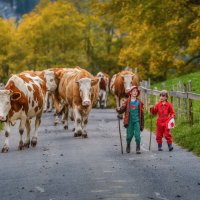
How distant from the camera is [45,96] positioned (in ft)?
75.1

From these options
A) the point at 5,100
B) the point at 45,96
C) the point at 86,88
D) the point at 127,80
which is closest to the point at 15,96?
the point at 5,100

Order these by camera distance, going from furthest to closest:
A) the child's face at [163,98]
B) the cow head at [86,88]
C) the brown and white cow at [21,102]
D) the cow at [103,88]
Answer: the cow at [103,88]
the cow head at [86,88]
the brown and white cow at [21,102]
the child's face at [163,98]

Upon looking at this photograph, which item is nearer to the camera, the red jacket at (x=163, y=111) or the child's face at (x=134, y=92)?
the child's face at (x=134, y=92)

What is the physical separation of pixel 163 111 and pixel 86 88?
5.46 meters

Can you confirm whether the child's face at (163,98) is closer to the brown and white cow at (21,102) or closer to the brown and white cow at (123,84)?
the brown and white cow at (21,102)

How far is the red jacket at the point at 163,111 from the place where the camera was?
18797mm

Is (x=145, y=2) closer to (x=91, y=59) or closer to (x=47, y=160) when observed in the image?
(x=47, y=160)

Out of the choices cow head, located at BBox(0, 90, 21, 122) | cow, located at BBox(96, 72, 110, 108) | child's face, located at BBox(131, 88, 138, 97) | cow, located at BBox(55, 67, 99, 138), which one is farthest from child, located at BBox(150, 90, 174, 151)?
cow, located at BBox(96, 72, 110, 108)

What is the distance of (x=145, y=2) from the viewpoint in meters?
28.1

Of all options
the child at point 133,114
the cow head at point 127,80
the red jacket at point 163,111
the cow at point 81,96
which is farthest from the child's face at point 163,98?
the cow head at point 127,80

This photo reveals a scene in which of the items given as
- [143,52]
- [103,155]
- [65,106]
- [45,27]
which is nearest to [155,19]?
[65,106]

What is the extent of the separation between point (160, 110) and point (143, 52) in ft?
144

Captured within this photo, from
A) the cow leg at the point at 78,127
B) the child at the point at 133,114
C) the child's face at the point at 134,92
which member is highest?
the child's face at the point at 134,92

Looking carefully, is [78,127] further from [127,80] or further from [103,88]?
[103,88]
